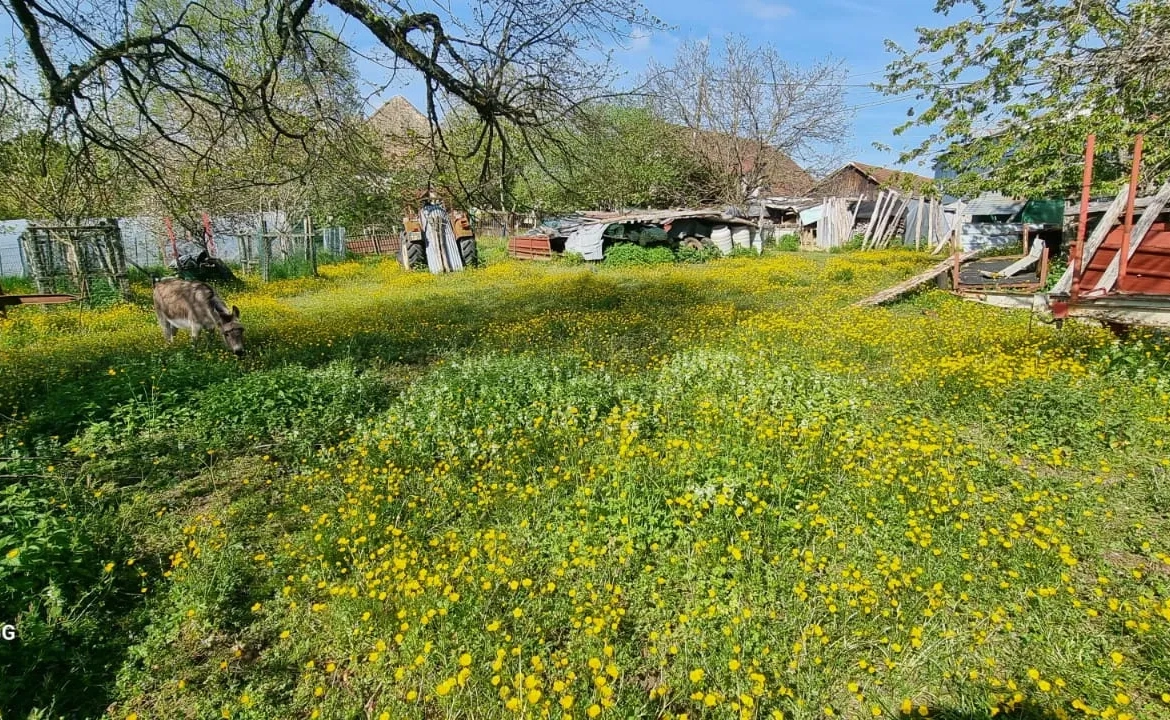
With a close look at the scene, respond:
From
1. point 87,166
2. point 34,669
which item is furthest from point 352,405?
point 87,166

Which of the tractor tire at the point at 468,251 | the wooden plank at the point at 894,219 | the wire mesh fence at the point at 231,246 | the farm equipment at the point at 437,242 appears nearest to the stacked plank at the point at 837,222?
the wooden plank at the point at 894,219

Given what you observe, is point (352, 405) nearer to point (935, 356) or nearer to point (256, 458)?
point (256, 458)

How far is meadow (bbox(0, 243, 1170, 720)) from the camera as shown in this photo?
2432mm

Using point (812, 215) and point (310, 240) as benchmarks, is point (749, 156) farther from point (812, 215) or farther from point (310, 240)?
A: point (310, 240)

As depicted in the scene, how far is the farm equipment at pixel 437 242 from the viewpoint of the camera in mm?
20016

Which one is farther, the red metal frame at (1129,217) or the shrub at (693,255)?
the shrub at (693,255)

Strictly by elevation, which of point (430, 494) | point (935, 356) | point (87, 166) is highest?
point (87, 166)

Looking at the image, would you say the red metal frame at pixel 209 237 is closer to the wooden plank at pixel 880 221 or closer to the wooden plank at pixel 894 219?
the wooden plank at pixel 880 221

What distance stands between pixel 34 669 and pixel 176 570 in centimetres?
74

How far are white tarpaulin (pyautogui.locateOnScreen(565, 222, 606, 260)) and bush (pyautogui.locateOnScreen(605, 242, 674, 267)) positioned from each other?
0.46 metres

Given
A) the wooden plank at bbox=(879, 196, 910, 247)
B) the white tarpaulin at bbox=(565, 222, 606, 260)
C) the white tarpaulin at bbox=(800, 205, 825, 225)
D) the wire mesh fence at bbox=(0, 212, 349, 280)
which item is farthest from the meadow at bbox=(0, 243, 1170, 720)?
the white tarpaulin at bbox=(800, 205, 825, 225)

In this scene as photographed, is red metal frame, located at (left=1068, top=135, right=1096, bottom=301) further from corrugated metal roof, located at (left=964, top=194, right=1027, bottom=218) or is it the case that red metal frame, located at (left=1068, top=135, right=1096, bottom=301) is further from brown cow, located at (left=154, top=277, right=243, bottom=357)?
corrugated metal roof, located at (left=964, top=194, right=1027, bottom=218)

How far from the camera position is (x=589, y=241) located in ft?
69.3

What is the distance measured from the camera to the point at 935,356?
634 centimetres
